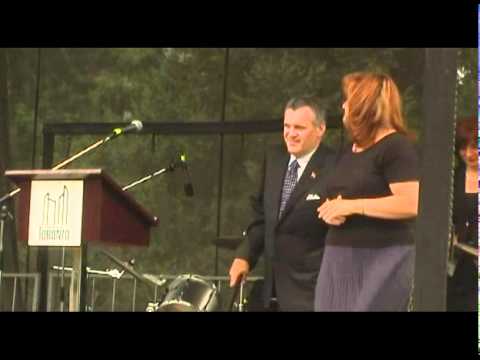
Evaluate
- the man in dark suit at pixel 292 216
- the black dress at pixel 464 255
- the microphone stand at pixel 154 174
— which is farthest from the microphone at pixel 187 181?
the black dress at pixel 464 255

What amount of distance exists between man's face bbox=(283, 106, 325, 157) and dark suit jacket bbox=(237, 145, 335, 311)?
0.20ft

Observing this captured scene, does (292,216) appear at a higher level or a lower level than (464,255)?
higher

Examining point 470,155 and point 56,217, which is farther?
point 470,155

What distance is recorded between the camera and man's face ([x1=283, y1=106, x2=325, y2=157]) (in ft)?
18.5

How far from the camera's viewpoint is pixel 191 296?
5.45 m

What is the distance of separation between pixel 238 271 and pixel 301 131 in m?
0.94

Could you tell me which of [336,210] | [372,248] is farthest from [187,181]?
[372,248]

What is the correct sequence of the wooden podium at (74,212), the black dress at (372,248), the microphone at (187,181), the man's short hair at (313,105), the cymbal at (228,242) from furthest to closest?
the microphone at (187,181)
the cymbal at (228,242)
the man's short hair at (313,105)
the black dress at (372,248)
the wooden podium at (74,212)

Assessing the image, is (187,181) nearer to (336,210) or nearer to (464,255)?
(336,210)

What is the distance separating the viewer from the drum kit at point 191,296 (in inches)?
212

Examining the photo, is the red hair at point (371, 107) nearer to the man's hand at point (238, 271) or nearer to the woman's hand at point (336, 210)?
the woman's hand at point (336, 210)

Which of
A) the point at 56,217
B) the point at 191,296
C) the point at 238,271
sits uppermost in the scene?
the point at 56,217

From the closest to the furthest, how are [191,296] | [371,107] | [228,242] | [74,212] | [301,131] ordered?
[74,212] < [371,107] < [191,296] < [301,131] < [228,242]

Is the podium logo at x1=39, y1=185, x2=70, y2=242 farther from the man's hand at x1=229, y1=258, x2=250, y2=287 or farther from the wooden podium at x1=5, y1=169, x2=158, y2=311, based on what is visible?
the man's hand at x1=229, y1=258, x2=250, y2=287
